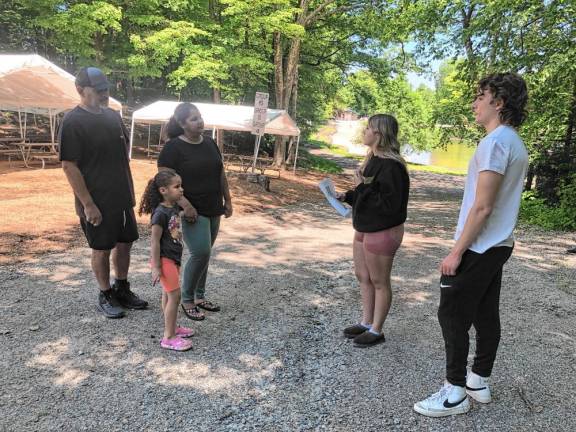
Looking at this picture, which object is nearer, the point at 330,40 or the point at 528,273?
the point at 528,273

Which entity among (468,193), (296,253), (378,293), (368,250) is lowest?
(296,253)

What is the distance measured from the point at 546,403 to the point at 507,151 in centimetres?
164

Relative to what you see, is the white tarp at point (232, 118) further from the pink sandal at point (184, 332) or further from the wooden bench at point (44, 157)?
the pink sandal at point (184, 332)

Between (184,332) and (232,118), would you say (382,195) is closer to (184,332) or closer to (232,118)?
(184,332)

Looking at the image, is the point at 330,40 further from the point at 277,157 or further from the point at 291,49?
the point at 277,157

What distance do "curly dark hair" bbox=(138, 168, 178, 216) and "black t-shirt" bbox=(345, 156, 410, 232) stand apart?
136 cm

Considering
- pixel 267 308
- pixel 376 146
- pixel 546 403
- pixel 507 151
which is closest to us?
pixel 507 151

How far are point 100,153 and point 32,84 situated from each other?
10.9m

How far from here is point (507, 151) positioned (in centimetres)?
221

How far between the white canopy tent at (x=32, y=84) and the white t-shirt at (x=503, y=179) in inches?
495

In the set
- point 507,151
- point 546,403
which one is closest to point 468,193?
point 507,151

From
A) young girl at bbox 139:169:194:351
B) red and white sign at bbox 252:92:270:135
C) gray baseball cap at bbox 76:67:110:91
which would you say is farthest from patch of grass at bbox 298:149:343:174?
young girl at bbox 139:169:194:351

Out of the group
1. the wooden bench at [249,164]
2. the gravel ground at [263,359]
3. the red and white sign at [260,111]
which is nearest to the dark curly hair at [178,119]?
the gravel ground at [263,359]

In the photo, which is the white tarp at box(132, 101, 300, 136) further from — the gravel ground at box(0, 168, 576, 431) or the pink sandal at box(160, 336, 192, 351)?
the pink sandal at box(160, 336, 192, 351)
